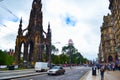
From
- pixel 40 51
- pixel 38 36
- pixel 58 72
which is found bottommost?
pixel 58 72

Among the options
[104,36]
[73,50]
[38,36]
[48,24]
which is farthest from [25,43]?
[73,50]

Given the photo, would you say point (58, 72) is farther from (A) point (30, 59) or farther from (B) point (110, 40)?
(B) point (110, 40)

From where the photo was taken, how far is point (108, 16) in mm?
98562

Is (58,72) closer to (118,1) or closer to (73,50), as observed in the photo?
(118,1)

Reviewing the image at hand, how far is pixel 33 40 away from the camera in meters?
93.6

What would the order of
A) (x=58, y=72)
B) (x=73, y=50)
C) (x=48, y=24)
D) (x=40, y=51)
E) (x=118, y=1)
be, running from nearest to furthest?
(x=58, y=72) → (x=118, y=1) → (x=40, y=51) → (x=48, y=24) → (x=73, y=50)

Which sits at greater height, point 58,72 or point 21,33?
point 21,33

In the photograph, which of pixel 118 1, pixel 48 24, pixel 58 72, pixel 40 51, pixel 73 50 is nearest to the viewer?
pixel 58 72

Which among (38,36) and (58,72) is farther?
(38,36)

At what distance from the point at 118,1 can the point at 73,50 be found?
124457mm

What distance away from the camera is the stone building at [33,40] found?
90.7m

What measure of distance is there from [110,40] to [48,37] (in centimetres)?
2931

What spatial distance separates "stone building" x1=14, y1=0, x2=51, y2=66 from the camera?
298 ft

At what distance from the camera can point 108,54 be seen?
93.1 m
